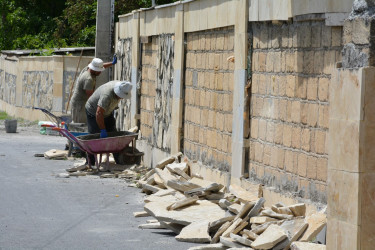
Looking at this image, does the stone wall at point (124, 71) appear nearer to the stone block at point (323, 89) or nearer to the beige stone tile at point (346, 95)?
the stone block at point (323, 89)

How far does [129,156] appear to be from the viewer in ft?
52.1

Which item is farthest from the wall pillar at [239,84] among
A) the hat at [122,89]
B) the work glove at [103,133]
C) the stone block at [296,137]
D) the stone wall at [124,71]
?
the stone wall at [124,71]

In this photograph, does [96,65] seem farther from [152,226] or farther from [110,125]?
[152,226]

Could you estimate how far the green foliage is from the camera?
121 feet

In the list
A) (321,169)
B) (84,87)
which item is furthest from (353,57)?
(84,87)

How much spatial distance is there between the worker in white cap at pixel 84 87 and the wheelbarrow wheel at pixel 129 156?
2081 mm

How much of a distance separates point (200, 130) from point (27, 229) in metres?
3.93

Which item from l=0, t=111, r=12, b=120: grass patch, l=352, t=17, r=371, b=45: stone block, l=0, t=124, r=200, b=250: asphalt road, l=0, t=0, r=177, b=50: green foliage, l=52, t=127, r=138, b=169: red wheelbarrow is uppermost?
l=0, t=0, r=177, b=50: green foliage

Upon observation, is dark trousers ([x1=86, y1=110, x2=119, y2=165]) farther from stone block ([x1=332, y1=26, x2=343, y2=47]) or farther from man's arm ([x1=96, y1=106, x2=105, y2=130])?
stone block ([x1=332, y1=26, x2=343, y2=47])

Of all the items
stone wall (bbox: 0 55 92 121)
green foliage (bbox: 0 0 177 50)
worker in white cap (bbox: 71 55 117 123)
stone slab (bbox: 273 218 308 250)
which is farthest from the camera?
green foliage (bbox: 0 0 177 50)

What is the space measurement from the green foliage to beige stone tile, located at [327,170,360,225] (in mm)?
27632

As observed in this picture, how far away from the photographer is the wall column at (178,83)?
1398 cm

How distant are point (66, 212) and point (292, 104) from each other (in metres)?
3.43

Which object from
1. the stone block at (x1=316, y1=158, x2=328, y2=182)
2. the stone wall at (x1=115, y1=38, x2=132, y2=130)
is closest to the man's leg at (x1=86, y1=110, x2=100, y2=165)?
the stone wall at (x1=115, y1=38, x2=132, y2=130)
